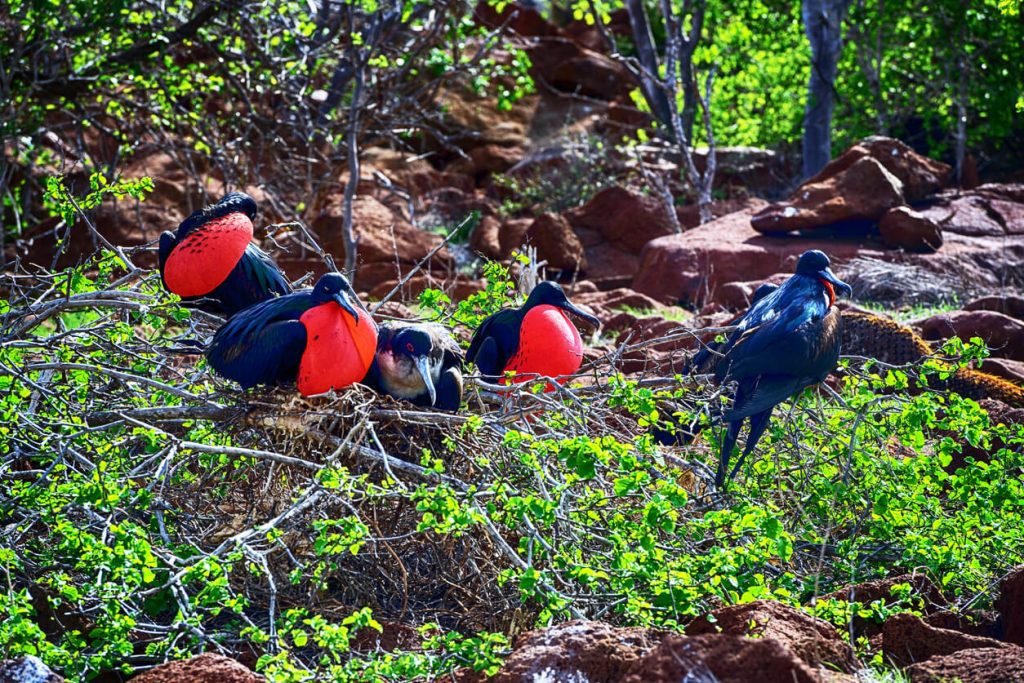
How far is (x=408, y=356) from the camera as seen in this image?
3387 mm

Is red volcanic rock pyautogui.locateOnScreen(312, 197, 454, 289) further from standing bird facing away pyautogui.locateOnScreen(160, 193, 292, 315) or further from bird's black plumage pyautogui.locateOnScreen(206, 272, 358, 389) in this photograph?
bird's black plumage pyautogui.locateOnScreen(206, 272, 358, 389)

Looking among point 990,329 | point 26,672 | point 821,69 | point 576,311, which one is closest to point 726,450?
point 576,311

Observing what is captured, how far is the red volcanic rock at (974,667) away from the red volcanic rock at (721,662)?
1.30 feet

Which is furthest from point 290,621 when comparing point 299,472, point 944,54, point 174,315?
point 944,54

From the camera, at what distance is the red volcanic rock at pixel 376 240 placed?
27.5 ft

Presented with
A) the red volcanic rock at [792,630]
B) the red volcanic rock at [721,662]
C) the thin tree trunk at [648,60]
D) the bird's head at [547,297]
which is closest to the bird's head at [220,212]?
the bird's head at [547,297]

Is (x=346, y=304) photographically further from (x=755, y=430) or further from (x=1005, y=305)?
(x=1005, y=305)

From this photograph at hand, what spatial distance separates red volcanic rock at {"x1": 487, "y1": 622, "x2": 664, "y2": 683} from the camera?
2.46 m

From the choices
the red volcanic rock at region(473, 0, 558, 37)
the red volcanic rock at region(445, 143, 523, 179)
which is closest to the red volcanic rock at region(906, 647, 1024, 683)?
the red volcanic rock at region(445, 143, 523, 179)

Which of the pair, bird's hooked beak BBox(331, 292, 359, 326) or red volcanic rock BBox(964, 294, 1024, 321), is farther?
red volcanic rock BBox(964, 294, 1024, 321)

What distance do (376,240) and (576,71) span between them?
189 inches

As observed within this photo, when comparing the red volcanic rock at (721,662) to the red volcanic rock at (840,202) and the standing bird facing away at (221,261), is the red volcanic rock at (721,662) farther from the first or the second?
the red volcanic rock at (840,202)

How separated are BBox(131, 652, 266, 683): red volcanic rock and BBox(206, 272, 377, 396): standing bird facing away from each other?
923 millimetres

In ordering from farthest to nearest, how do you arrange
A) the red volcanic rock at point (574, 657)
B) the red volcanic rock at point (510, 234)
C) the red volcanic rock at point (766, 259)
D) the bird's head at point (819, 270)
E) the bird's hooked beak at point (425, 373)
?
the red volcanic rock at point (510, 234), the red volcanic rock at point (766, 259), the bird's head at point (819, 270), the bird's hooked beak at point (425, 373), the red volcanic rock at point (574, 657)
